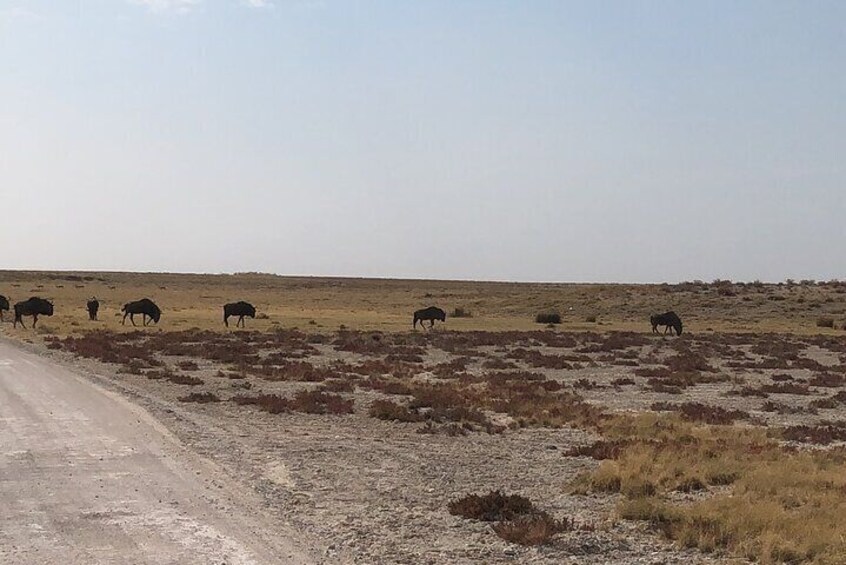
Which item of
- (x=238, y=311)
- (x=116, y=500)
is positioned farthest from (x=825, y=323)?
(x=116, y=500)

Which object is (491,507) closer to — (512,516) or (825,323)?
(512,516)

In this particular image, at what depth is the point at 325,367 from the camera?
31469mm

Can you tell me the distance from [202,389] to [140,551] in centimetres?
1610

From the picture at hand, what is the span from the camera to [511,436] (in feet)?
58.3

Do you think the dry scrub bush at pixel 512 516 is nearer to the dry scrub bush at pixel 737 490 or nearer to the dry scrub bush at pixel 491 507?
the dry scrub bush at pixel 491 507

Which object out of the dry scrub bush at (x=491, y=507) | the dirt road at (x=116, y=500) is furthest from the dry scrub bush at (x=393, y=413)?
the dry scrub bush at (x=491, y=507)

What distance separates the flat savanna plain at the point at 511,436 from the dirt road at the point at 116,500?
56 centimetres

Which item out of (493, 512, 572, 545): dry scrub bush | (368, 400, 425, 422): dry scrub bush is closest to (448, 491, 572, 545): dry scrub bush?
(493, 512, 572, 545): dry scrub bush

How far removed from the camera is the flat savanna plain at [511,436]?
980 cm

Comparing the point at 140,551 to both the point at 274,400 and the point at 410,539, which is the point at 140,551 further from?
the point at 274,400

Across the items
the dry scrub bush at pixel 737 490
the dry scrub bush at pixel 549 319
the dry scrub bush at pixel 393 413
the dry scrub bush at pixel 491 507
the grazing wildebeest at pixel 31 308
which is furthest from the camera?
the dry scrub bush at pixel 549 319

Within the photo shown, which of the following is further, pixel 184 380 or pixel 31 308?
pixel 31 308

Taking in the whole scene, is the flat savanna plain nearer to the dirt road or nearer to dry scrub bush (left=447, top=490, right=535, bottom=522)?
dry scrub bush (left=447, top=490, right=535, bottom=522)

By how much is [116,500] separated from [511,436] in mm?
8591
